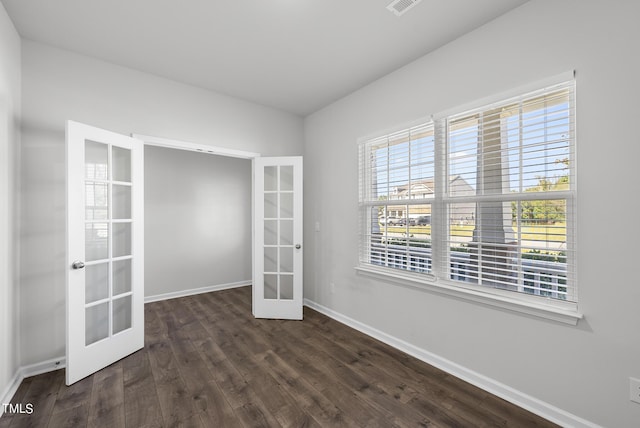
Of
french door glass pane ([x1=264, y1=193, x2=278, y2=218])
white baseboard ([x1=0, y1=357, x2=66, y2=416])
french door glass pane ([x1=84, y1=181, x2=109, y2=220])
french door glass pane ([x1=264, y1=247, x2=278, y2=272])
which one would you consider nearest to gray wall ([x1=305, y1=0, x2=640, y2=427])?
french door glass pane ([x1=264, y1=247, x2=278, y2=272])

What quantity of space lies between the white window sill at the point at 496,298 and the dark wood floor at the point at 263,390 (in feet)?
2.21

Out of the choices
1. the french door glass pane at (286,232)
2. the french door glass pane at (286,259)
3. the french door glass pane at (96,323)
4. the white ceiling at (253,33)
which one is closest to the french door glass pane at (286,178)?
the french door glass pane at (286,232)

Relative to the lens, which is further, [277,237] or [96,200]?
[277,237]

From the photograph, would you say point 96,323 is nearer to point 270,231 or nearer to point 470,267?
point 270,231

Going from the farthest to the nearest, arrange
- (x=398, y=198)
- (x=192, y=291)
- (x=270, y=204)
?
1. (x=192, y=291)
2. (x=270, y=204)
3. (x=398, y=198)

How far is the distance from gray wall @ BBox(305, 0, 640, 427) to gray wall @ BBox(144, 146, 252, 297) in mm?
3318

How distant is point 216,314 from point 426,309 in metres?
2.66

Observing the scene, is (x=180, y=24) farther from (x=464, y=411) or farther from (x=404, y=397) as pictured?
(x=464, y=411)

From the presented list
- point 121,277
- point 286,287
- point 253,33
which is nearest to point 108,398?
point 121,277

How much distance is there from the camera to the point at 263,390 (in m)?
2.14

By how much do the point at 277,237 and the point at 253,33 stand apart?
2249mm

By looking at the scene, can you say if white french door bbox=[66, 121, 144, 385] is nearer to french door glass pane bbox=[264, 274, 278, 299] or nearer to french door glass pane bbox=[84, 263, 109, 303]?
french door glass pane bbox=[84, 263, 109, 303]

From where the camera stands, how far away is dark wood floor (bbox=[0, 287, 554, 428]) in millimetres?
1835

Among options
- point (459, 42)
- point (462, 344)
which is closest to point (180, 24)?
point (459, 42)
